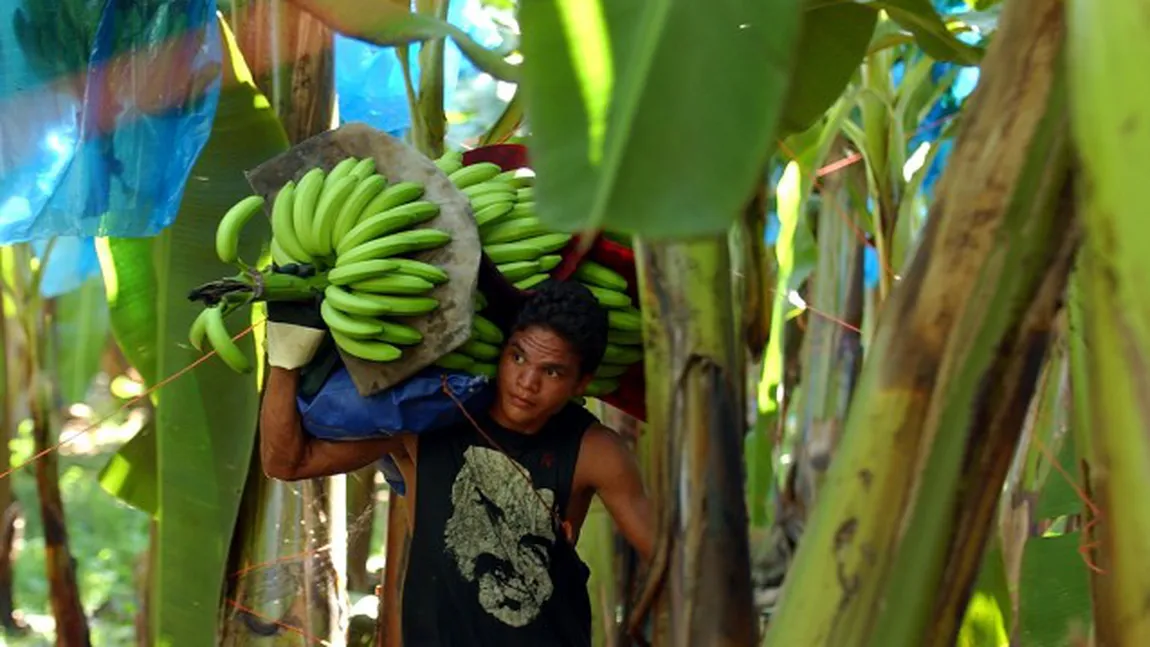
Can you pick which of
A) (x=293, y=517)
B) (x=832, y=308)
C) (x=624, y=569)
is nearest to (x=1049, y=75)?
(x=293, y=517)

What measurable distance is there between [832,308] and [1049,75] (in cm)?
190

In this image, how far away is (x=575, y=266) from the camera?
141 centimetres

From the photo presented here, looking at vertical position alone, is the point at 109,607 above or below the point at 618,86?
below

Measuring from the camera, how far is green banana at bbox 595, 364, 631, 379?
1.41 m

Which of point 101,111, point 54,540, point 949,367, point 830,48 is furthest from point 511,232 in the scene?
point 54,540

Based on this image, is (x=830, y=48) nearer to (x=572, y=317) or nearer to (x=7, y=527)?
(x=572, y=317)

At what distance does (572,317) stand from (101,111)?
871mm

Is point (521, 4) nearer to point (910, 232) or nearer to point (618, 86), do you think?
point (618, 86)

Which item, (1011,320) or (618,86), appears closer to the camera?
(618,86)

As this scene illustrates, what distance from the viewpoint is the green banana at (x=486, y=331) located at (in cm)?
138

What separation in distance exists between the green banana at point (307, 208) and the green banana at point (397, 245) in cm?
4

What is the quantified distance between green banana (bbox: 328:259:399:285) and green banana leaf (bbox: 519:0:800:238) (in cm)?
56

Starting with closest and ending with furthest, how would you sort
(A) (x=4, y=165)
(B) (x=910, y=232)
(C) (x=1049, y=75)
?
(C) (x=1049, y=75)
(A) (x=4, y=165)
(B) (x=910, y=232)

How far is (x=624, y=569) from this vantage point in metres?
2.30
